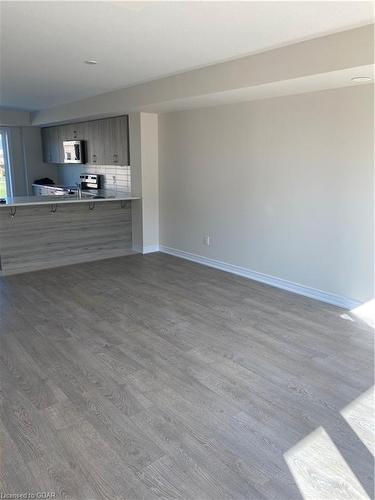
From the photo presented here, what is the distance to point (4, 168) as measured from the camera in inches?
354

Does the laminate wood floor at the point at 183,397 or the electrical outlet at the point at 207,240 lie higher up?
the electrical outlet at the point at 207,240

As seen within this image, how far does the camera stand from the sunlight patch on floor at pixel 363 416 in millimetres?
2191

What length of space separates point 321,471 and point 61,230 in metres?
4.71

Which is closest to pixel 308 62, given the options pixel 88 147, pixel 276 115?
pixel 276 115

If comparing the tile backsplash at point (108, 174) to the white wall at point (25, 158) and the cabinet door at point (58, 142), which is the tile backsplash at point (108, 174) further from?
the white wall at point (25, 158)

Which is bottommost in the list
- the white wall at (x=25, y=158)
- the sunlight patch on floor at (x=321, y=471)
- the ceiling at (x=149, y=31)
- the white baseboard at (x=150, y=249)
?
the sunlight patch on floor at (x=321, y=471)

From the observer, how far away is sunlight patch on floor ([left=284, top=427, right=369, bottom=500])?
6.01 ft

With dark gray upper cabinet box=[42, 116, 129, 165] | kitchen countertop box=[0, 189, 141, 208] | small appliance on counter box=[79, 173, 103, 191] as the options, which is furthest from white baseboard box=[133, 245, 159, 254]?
small appliance on counter box=[79, 173, 103, 191]

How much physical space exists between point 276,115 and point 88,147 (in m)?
4.05

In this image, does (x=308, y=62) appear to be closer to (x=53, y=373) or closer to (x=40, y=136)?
(x=53, y=373)

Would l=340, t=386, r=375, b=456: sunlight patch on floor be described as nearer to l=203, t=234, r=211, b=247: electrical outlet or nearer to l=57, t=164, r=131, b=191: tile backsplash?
l=203, t=234, r=211, b=247: electrical outlet

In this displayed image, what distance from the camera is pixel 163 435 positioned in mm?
2213

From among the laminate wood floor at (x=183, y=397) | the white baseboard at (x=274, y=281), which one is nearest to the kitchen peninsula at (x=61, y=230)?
the white baseboard at (x=274, y=281)

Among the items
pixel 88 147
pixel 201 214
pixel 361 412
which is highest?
pixel 88 147
